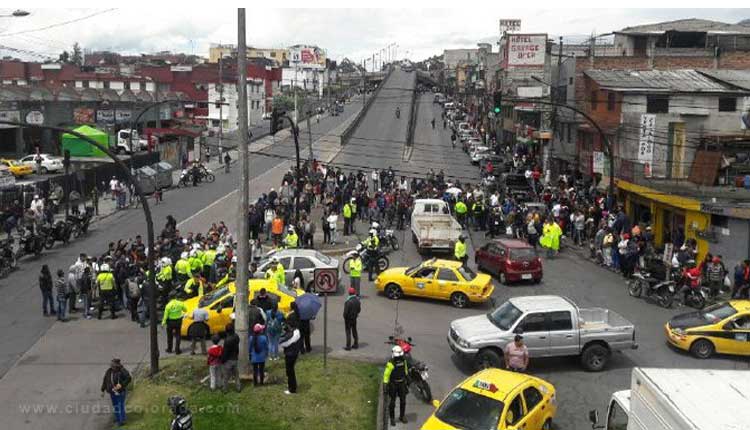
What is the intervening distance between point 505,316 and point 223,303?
708 cm

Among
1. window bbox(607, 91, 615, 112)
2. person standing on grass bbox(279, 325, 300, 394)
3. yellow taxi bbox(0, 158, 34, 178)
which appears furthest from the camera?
yellow taxi bbox(0, 158, 34, 178)

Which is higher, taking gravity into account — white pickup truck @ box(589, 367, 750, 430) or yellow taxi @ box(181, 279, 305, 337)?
white pickup truck @ box(589, 367, 750, 430)

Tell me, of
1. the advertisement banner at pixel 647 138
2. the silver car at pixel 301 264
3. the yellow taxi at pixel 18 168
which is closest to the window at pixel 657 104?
the advertisement banner at pixel 647 138

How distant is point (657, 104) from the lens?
38.7 meters

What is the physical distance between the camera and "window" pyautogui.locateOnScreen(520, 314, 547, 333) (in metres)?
17.2

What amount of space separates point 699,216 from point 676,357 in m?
10.7

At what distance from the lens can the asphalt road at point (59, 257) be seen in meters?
20.0

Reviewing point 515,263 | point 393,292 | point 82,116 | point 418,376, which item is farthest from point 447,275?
point 82,116

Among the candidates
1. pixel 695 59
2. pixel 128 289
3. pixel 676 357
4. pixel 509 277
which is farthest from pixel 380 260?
pixel 695 59

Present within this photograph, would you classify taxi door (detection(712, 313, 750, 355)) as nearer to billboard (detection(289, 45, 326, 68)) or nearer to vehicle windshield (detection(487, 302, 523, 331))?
vehicle windshield (detection(487, 302, 523, 331))

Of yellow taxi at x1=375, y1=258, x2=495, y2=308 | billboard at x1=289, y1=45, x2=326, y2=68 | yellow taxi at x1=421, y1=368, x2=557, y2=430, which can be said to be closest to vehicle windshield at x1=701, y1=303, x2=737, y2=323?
yellow taxi at x1=375, y1=258, x2=495, y2=308

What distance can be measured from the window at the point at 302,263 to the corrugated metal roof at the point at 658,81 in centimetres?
2215

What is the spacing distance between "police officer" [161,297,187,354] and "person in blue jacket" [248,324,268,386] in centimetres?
287

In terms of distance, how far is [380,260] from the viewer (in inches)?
1071
